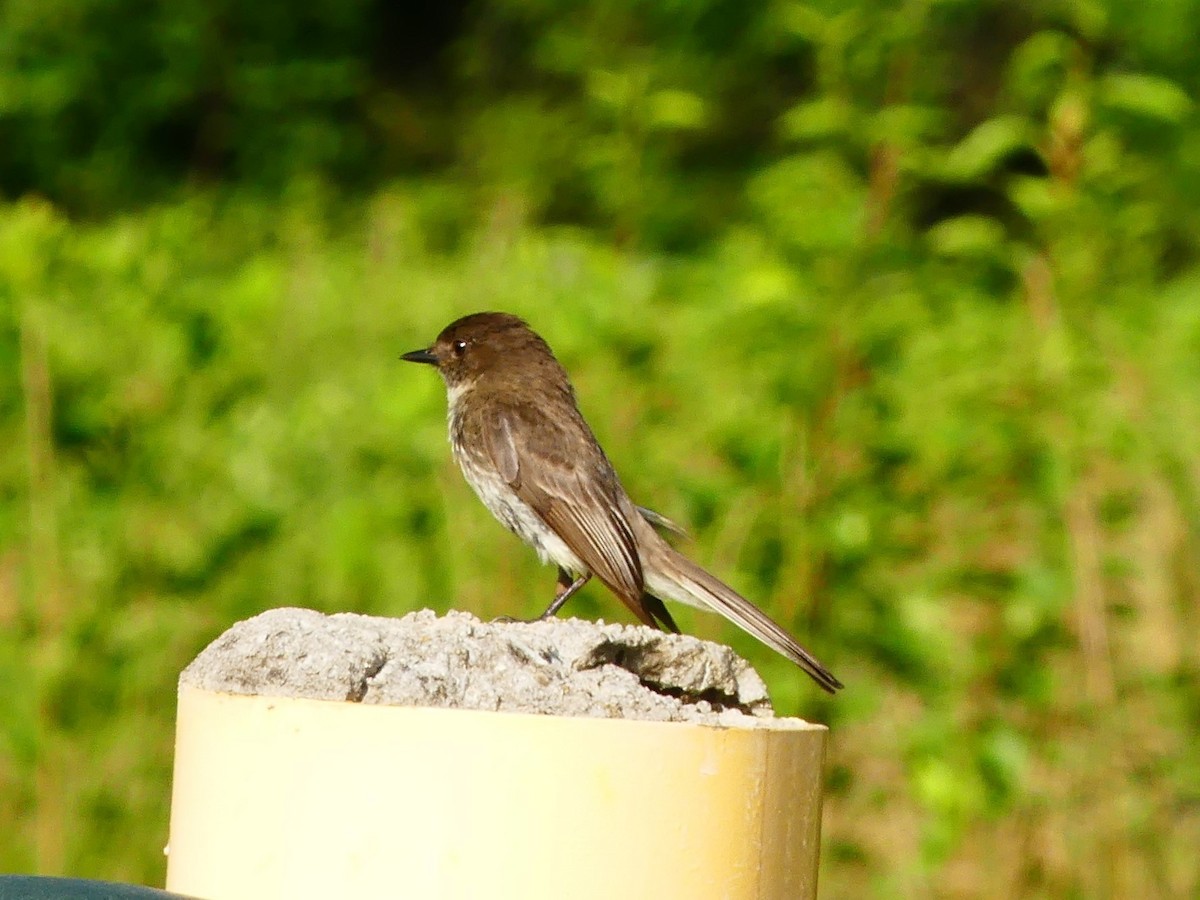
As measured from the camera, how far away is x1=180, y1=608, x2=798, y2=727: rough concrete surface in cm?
243

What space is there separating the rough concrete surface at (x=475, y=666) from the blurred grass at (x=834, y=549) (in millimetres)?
2617

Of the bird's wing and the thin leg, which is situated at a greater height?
the bird's wing

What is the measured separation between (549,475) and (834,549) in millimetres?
1071

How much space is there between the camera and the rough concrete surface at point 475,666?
243 centimetres

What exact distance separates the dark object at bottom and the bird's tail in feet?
6.19

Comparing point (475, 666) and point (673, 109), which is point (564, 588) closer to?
point (475, 666)

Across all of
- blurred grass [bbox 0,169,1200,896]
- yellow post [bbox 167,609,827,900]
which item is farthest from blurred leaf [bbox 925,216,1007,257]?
yellow post [bbox 167,609,827,900]

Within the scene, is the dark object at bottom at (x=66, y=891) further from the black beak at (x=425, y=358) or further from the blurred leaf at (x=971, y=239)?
the blurred leaf at (x=971, y=239)

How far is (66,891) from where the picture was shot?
205 centimetres

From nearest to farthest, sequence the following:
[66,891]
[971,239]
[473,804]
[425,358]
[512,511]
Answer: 1. [66,891]
2. [473,804]
3. [512,511]
4. [425,358]
5. [971,239]

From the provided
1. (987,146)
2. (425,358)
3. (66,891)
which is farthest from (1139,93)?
(66,891)

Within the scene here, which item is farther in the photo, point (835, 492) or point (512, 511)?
point (835, 492)

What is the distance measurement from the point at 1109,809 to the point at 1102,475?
3.56ft

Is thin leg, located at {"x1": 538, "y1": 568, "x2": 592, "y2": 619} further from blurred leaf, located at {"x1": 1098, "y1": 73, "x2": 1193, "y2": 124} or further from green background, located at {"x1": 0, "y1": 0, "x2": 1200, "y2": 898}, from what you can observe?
blurred leaf, located at {"x1": 1098, "y1": 73, "x2": 1193, "y2": 124}
